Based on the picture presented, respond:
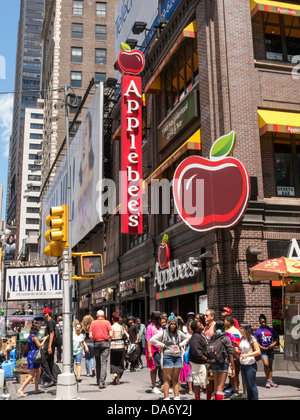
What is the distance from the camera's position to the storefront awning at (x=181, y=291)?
18578 millimetres

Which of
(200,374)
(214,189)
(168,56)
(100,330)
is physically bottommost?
(200,374)

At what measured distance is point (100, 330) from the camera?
14492 millimetres

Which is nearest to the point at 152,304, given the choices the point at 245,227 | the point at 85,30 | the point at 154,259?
the point at 154,259

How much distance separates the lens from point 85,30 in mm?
68188

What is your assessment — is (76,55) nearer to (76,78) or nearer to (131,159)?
(76,78)

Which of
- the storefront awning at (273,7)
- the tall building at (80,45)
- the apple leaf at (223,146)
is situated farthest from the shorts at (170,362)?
the tall building at (80,45)

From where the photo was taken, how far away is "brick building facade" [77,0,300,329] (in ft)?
56.3

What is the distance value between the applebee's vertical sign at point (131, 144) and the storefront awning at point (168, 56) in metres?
0.74

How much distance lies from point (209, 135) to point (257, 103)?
2.24 metres

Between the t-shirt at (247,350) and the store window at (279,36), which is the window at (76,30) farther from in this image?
the t-shirt at (247,350)

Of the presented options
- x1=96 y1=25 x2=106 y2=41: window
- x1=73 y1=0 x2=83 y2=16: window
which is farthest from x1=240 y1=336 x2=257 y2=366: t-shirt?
x1=73 y1=0 x2=83 y2=16: window

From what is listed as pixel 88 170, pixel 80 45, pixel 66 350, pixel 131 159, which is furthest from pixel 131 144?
pixel 80 45

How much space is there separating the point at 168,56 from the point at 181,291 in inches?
435
